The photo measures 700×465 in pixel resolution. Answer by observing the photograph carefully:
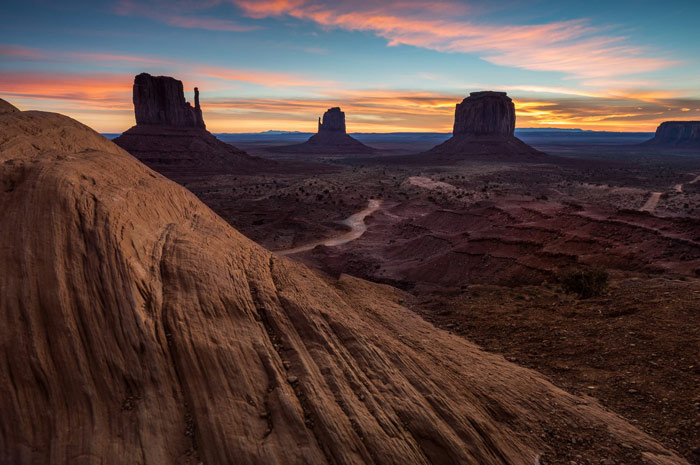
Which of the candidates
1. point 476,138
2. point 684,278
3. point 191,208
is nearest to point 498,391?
point 191,208

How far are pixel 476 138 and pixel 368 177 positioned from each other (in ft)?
253

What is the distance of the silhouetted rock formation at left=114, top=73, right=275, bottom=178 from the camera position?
97137mm

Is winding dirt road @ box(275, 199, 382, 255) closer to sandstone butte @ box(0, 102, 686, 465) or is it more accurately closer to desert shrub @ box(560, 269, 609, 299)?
desert shrub @ box(560, 269, 609, 299)

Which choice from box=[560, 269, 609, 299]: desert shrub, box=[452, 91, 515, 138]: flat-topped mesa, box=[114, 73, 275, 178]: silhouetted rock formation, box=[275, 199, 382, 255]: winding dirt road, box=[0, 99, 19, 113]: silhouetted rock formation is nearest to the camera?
box=[0, 99, 19, 113]: silhouetted rock formation

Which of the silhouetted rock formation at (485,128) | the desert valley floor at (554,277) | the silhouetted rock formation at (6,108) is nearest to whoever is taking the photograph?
the desert valley floor at (554,277)

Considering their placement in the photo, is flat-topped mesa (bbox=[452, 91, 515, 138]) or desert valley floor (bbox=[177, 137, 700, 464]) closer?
desert valley floor (bbox=[177, 137, 700, 464])

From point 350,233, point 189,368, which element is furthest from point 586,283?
point 350,233

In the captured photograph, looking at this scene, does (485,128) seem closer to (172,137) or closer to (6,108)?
(172,137)

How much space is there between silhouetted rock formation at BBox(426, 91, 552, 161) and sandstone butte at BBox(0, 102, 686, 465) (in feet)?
437

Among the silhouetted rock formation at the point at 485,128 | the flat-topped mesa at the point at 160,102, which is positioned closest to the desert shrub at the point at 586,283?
the flat-topped mesa at the point at 160,102

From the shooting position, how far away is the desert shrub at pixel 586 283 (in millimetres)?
16578

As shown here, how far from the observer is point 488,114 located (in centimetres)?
14462

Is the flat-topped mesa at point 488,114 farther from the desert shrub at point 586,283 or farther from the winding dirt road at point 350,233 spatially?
the desert shrub at point 586,283

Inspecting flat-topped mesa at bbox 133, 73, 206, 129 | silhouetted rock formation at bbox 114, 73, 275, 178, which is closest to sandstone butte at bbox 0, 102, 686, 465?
silhouetted rock formation at bbox 114, 73, 275, 178
